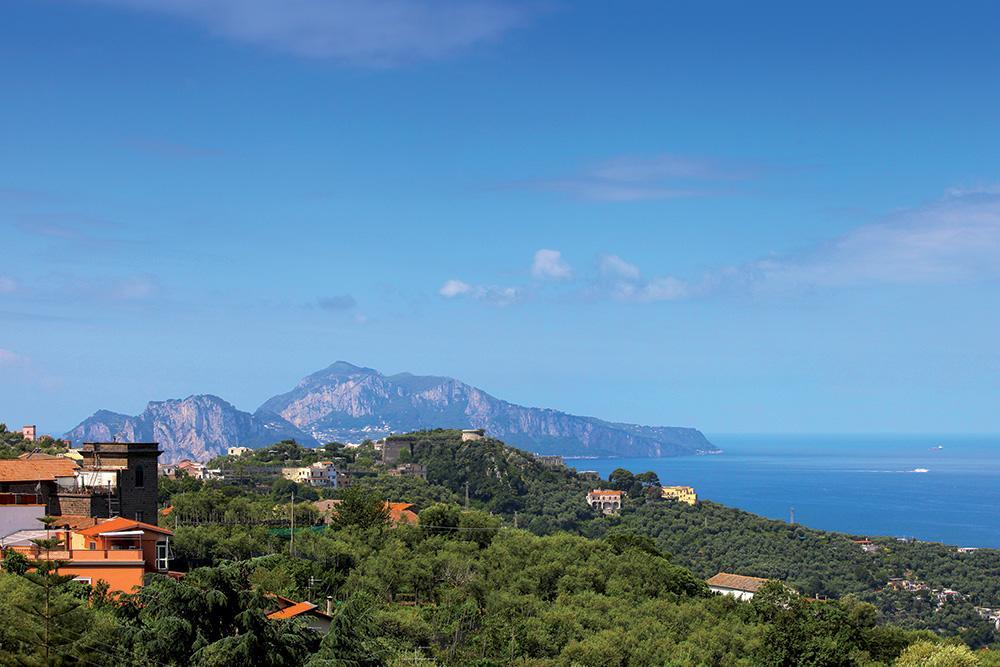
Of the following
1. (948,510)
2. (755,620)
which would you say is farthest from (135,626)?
(948,510)

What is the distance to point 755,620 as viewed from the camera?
4153cm

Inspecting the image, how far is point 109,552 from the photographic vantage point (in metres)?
27.7

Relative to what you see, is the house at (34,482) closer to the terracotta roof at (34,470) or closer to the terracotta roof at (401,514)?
the terracotta roof at (34,470)

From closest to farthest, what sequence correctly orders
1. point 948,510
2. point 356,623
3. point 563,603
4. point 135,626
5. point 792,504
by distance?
point 135,626 → point 356,623 → point 563,603 → point 948,510 → point 792,504

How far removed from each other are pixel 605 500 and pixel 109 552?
Answer: 83.6 metres

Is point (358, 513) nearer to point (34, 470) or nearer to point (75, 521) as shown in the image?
point (34, 470)

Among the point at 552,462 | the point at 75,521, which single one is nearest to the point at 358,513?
the point at 75,521

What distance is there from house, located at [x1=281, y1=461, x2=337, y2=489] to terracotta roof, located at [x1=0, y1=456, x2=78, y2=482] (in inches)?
2379

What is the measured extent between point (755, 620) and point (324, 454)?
75.8 m

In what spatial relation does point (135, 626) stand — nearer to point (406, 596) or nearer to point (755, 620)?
point (406, 596)

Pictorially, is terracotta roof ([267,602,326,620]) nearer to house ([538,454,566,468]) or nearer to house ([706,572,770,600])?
house ([706,572,770,600])

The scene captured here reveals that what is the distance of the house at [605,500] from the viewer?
10688cm

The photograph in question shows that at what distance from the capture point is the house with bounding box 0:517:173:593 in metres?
27.1

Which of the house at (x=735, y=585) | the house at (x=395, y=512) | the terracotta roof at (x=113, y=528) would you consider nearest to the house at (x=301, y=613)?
the terracotta roof at (x=113, y=528)
